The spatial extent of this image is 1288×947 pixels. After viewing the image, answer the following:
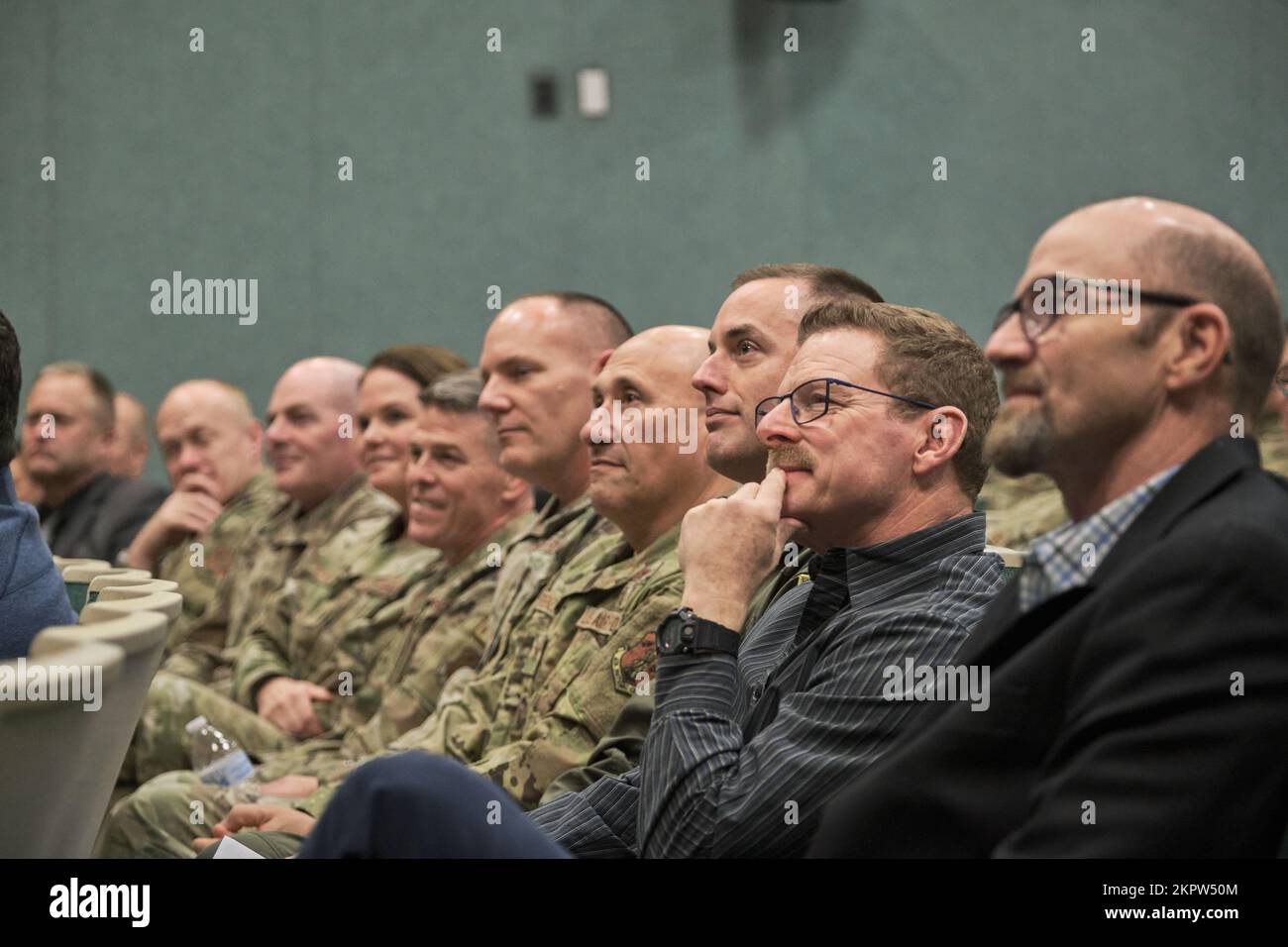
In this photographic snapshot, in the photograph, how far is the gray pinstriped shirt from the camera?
64.3 inches

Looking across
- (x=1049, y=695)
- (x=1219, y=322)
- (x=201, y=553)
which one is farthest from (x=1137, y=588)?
(x=201, y=553)

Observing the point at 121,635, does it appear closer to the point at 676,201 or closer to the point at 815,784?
the point at 815,784

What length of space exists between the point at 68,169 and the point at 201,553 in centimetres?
326

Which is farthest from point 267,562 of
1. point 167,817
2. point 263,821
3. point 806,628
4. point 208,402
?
point 806,628

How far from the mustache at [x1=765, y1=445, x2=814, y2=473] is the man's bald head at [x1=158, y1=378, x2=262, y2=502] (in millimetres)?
3835

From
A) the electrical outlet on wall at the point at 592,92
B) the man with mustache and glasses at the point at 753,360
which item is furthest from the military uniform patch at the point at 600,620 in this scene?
the electrical outlet on wall at the point at 592,92

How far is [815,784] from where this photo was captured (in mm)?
1615

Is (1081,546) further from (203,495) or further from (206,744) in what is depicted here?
(203,495)

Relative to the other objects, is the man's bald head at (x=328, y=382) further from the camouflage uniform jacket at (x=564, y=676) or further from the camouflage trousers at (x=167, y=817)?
the camouflage uniform jacket at (x=564, y=676)

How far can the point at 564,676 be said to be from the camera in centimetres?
257

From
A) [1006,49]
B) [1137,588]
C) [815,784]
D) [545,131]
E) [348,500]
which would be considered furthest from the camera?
[545,131]

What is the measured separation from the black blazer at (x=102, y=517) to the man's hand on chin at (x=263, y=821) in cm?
280

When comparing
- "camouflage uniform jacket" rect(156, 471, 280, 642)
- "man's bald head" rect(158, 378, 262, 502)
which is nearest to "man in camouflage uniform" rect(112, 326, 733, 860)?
"camouflage uniform jacket" rect(156, 471, 280, 642)
